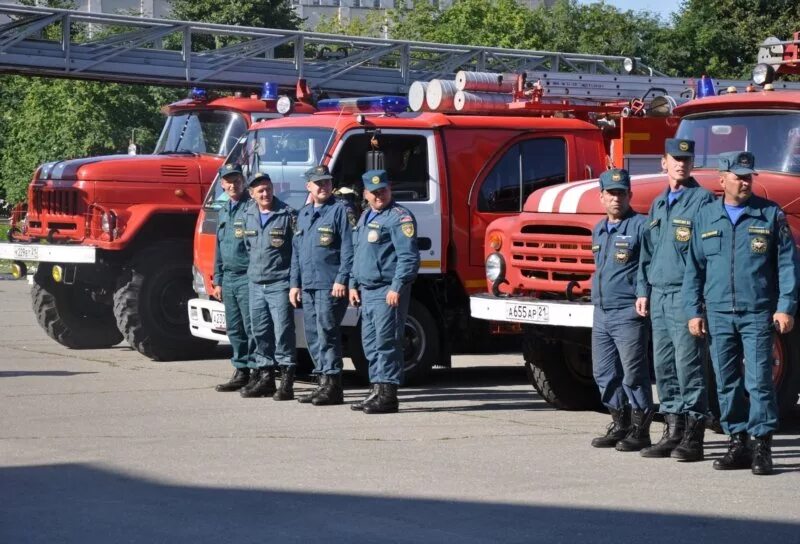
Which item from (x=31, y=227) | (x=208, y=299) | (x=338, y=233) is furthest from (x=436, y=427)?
(x=31, y=227)

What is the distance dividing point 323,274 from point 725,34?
2981 centimetres

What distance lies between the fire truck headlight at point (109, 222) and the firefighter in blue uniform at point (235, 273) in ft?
8.22

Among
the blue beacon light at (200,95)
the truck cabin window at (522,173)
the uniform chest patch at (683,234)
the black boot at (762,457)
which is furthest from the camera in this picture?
the blue beacon light at (200,95)

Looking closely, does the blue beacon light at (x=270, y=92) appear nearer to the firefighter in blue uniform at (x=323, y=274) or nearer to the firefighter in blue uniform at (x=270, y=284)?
the firefighter in blue uniform at (x=270, y=284)

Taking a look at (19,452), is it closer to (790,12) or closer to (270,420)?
(270,420)

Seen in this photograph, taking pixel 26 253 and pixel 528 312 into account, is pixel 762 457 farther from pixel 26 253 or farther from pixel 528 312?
pixel 26 253

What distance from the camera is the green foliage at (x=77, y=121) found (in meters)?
40.3

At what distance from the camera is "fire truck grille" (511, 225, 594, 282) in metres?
10.4

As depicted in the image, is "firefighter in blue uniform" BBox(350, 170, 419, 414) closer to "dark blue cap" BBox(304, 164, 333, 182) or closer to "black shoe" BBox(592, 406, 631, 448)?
"dark blue cap" BBox(304, 164, 333, 182)

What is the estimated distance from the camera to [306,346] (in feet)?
40.8

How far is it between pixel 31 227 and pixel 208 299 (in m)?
3.20

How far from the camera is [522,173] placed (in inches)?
517

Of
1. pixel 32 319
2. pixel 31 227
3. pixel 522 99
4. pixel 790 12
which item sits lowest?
pixel 32 319

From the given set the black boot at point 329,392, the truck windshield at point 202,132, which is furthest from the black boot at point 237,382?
the truck windshield at point 202,132
